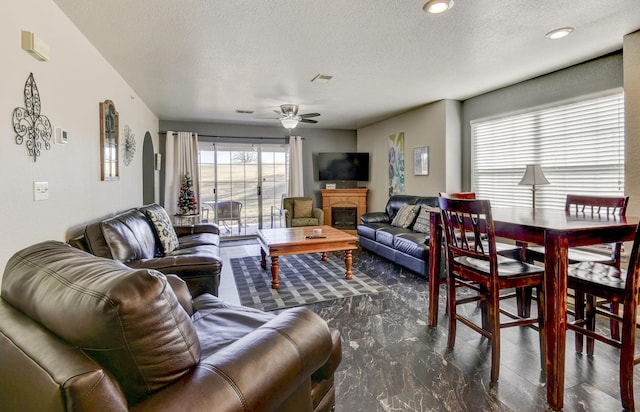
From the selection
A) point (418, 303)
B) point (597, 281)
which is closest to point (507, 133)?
point (418, 303)

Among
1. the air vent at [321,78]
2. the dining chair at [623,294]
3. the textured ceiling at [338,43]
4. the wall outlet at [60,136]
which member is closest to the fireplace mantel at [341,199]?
the textured ceiling at [338,43]

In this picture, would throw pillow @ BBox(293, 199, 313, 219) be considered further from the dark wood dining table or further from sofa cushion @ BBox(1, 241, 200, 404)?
sofa cushion @ BBox(1, 241, 200, 404)

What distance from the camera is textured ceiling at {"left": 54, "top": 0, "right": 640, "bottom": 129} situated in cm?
241

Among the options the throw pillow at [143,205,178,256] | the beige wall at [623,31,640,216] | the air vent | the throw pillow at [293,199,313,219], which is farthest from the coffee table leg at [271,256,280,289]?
the beige wall at [623,31,640,216]

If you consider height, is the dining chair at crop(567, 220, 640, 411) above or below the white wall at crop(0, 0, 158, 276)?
below

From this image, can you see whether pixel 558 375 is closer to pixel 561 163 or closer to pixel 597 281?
pixel 597 281

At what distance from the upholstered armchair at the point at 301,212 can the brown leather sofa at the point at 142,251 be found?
117 inches

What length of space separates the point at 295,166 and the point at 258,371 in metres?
6.46

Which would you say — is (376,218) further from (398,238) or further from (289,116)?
(289,116)

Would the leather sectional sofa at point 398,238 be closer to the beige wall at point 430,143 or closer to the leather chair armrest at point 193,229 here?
the beige wall at point 430,143

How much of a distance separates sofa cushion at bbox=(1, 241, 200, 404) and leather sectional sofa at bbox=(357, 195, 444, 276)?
11.1ft

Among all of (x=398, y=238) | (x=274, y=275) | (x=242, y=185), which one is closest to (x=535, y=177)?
(x=398, y=238)

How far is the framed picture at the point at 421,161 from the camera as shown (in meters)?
5.52

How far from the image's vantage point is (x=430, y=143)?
17.8ft
